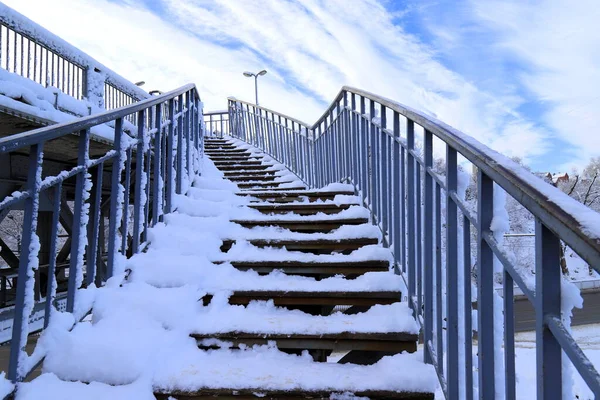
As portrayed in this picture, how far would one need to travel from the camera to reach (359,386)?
2027 mm

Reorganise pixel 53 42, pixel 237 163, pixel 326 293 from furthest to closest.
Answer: pixel 237 163, pixel 53 42, pixel 326 293

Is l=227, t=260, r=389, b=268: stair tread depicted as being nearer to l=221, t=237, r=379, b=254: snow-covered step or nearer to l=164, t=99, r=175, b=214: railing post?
l=221, t=237, r=379, b=254: snow-covered step

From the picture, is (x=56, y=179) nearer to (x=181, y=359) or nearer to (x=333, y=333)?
(x=181, y=359)

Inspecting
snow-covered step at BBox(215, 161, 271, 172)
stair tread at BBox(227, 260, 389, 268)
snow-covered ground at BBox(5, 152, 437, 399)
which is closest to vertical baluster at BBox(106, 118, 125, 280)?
snow-covered ground at BBox(5, 152, 437, 399)

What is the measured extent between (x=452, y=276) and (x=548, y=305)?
32.5 inches

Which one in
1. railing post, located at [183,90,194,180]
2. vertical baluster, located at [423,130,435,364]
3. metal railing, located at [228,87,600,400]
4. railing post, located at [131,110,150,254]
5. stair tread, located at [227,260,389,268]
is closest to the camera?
metal railing, located at [228,87,600,400]

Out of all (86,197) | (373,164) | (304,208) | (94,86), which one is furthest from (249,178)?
(86,197)

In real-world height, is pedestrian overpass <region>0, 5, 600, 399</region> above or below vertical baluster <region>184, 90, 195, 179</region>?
below

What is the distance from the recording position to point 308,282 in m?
2.88

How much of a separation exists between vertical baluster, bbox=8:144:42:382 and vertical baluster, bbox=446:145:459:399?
180 centimetres

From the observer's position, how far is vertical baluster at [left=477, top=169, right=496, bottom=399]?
143 cm

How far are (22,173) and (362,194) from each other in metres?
5.11

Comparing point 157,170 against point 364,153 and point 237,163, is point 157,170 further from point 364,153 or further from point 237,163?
point 237,163

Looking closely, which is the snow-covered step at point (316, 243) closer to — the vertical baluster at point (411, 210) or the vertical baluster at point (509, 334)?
the vertical baluster at point (411, 210)
